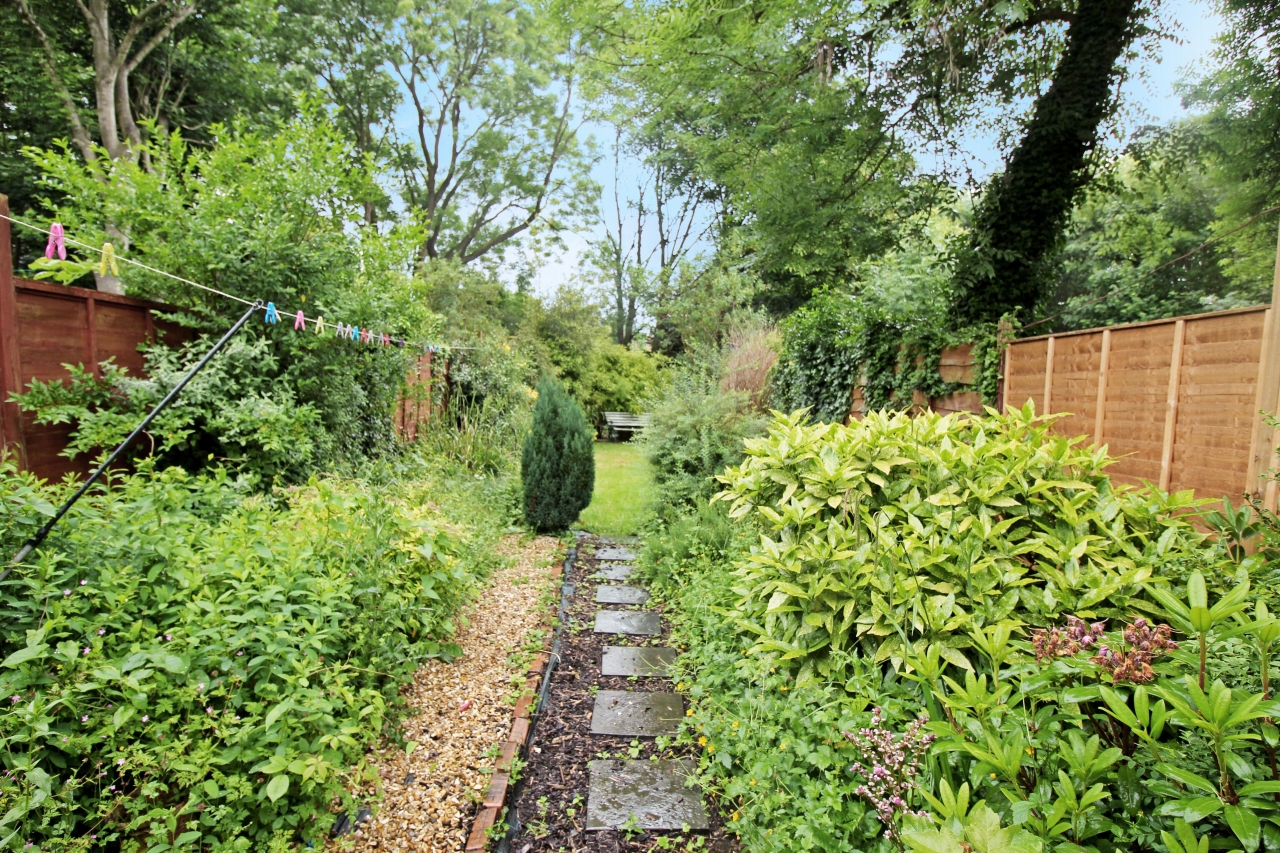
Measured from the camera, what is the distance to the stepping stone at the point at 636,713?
245 cm

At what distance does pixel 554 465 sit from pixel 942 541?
12.4 feet

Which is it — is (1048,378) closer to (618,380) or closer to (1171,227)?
(1171,227)

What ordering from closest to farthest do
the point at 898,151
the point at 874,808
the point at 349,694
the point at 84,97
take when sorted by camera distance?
1. the point at 874,808
2. the point at 349,694
3. the point at 898,151
4. the point at 84,97

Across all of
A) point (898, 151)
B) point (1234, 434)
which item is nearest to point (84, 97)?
point (898, 151)

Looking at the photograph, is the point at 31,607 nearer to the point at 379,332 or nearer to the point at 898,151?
the point at 379,332

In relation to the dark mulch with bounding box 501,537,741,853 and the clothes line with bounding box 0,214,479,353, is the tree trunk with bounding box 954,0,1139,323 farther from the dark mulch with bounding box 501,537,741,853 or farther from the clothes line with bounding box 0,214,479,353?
the clothes line with bounding box 0,214,479,353

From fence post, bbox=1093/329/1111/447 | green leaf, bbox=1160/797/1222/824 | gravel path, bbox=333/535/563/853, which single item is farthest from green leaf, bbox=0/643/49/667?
fence post, bbox=1093/329/1111/447

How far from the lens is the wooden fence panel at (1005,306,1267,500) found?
75.3 inches

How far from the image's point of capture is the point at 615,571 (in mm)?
4488

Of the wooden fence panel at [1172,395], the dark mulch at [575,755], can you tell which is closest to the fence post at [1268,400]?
the wooden fence panel at [1172,395]

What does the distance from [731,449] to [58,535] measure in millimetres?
4378

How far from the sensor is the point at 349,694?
1.77 meters

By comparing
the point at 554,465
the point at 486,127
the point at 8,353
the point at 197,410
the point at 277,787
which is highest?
the point at 486,127

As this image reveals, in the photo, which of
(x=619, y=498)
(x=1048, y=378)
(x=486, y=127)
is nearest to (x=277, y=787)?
(x=1048, y=378)
